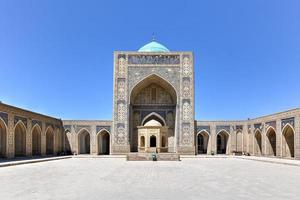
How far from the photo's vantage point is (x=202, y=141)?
30.4m

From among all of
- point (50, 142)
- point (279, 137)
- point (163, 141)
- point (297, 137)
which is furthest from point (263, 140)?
point (50, 142)

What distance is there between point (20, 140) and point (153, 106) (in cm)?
1088

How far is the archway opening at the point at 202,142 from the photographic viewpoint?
29.6 m

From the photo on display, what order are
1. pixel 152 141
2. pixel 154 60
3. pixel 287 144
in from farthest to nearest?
pixel 154 60, pixel 152 141, pixel 287 144

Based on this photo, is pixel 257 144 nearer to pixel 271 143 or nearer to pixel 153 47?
pixel 271 143

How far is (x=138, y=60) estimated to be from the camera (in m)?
25.9

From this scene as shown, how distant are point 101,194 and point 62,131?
22.1 metres

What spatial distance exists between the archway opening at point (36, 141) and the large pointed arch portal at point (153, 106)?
7.00 m

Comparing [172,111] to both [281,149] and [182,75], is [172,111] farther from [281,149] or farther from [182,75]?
[281,149]

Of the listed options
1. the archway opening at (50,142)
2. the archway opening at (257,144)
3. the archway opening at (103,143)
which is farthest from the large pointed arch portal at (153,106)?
the archway opening at (257,144)

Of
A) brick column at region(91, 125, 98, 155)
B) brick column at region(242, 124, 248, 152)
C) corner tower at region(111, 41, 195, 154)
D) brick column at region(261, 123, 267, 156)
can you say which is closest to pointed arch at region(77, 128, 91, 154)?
brick column at region(91, 125, 98, 155)

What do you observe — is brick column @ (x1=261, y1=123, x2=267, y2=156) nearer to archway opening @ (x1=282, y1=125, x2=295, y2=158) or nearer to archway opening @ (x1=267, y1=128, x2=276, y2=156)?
archway opening @ (x1=267, y1=128, x2=276, y2=156)

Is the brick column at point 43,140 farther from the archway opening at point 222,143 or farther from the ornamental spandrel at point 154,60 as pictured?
the archway opening at point 222,143

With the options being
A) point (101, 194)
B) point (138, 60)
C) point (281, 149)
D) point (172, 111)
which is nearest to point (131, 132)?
point (172, 111)
